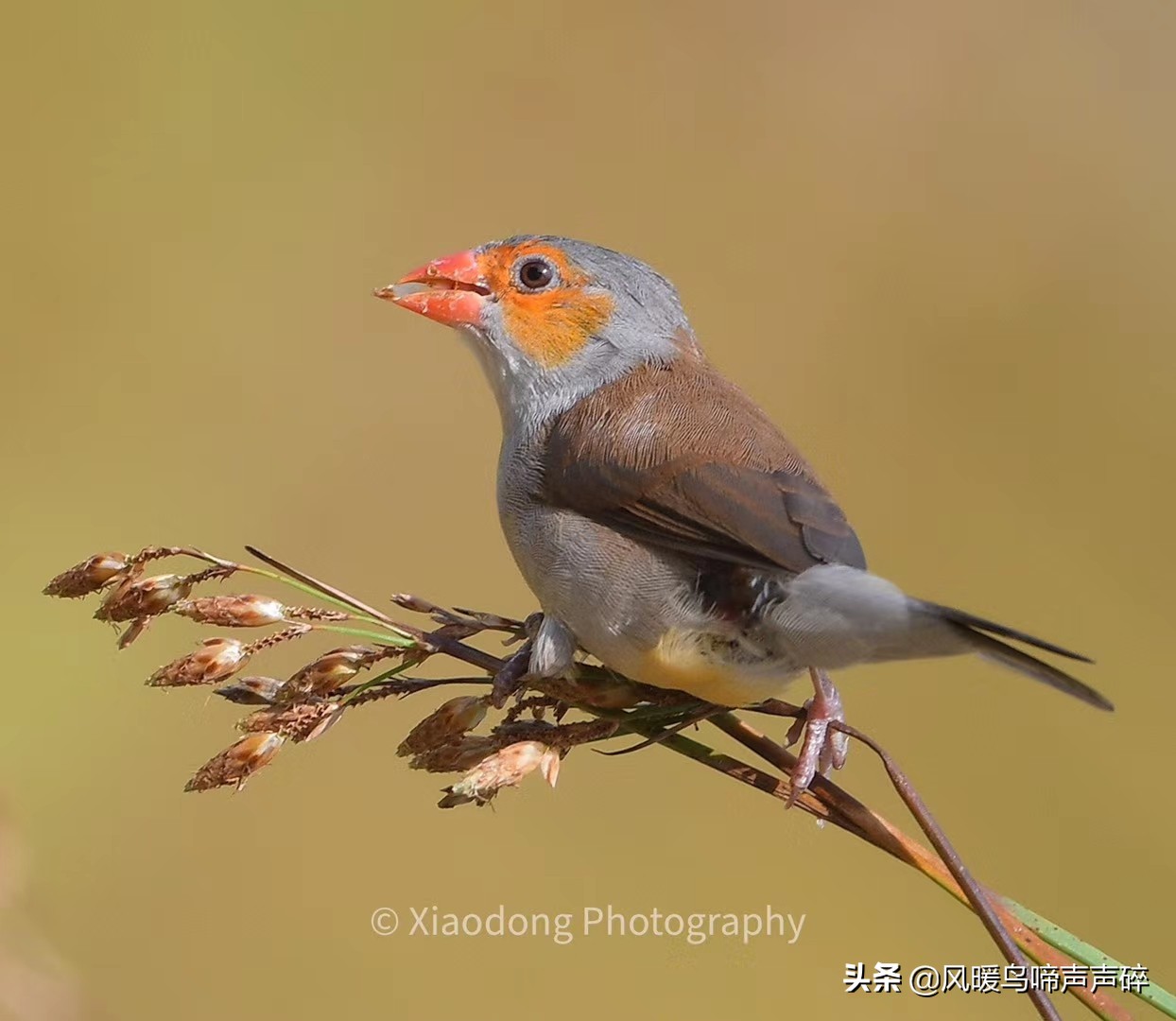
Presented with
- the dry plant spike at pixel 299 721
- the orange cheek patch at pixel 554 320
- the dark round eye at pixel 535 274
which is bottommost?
the dry plant spike at pixel 299 721

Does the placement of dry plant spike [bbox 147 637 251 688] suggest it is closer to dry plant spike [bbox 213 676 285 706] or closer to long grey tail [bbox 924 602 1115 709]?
dry plant spike [bbox 213 676 285 706]

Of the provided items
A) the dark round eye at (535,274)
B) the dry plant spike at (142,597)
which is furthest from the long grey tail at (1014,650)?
the dark round eye at (535,274)

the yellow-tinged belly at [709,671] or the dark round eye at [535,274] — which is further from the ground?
the dark round eye at [535,274]

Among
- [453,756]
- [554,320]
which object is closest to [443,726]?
[453,756]

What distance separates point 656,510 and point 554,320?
2.51ft

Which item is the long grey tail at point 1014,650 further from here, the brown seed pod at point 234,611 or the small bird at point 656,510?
the brown seed pod at point 234,611

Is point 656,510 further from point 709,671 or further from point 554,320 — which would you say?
point 554,320

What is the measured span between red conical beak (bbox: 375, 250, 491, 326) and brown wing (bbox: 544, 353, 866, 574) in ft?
1.29

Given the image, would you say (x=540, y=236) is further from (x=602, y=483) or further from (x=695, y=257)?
(x=695, y=257)

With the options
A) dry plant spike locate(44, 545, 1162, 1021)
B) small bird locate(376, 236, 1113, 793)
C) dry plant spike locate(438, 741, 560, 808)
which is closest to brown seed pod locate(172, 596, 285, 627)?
dry plant spike locate(44, 545, 1162, 1021)

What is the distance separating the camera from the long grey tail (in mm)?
1512

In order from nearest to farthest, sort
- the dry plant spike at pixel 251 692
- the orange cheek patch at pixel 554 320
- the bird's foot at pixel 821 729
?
the dry plant spike at pixel 251 692 → the bird's foot at pixel 821 729 → the orange cheek patch at pixel 554 320

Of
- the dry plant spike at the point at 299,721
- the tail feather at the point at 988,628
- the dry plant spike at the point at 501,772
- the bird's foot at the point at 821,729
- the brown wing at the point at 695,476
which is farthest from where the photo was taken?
the bird's foot at the point at 821,729

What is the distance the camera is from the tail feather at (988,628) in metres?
1.48
